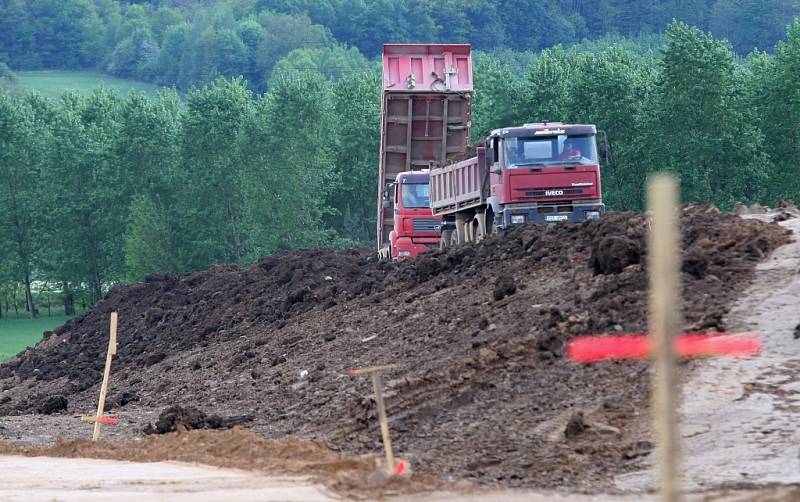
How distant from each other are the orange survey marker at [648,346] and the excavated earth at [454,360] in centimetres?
24

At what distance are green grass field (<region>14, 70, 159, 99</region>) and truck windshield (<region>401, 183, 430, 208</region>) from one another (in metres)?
117

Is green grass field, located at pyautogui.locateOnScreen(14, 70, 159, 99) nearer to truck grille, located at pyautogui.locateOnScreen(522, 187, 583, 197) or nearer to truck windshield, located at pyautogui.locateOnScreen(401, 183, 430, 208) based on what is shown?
truck windshield, located at pyautogui.locateOnScreen(401, 183, 430, 208)

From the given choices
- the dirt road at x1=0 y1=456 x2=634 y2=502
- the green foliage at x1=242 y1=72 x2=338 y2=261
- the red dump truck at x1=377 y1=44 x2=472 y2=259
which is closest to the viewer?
the dirt road at x1=0 y1=456 x2=634 y2=502

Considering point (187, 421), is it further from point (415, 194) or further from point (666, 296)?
point (415, 194)

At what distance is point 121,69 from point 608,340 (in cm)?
16649

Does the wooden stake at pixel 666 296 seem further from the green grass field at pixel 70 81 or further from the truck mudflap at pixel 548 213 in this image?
the green grass field at pixel 70 81

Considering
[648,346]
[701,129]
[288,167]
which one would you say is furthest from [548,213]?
[288,167]

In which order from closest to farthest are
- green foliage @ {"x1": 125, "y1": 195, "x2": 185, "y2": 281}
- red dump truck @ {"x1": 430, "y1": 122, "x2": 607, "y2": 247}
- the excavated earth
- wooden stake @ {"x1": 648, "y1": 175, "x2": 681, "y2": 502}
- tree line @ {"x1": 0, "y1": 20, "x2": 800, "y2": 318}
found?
wooden stake @ {"x1": 648, "y1": 175, "x2": 681, "y2": 502} < the excavated earth < red dump truck @ {"x1": 430, "y1": 122, "x2": 607, "y2": 247} < tree line @ {"x1": 0, "y1": 20, "x2": 800, "y2": 318} < green foliage @ {"x1": 125, "y1": 195, "x2": 185, "y2": 281}

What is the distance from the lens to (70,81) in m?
162

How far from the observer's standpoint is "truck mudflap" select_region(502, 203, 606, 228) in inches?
1148

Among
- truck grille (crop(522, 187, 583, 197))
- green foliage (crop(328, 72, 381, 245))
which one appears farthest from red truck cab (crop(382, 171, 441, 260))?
green foliage (crop(328, 72, 381, 245))

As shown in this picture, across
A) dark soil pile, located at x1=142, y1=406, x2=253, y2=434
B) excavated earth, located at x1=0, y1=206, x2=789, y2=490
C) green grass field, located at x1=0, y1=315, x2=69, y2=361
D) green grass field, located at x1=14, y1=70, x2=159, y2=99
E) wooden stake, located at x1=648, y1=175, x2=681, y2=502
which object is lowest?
green grass field, located at x1=0, y1=315, x2=69, y2=361

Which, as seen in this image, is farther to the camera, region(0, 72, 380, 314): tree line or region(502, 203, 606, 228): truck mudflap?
region(0, 72, 380, 314): tree line

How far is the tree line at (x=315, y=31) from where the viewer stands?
531 ft
